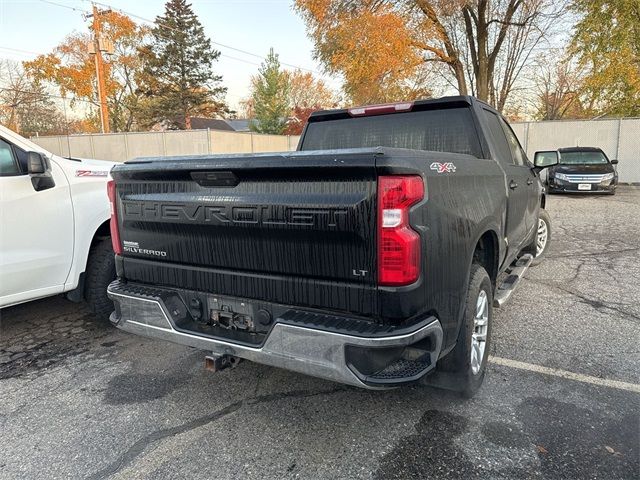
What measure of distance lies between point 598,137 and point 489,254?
1938 centimetres

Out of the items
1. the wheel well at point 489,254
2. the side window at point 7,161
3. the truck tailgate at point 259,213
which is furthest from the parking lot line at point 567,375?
the side window at point 7,161

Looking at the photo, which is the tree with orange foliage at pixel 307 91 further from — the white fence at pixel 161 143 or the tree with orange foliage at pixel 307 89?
the white fence at pixel 161 143

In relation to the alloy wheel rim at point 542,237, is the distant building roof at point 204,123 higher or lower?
higher

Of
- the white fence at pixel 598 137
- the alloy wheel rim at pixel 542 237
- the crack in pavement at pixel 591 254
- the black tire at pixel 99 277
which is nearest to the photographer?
the black tire at pixel 99 277

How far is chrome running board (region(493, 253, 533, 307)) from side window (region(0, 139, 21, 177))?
13.1 feet

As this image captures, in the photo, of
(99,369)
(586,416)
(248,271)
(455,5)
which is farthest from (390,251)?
(455,5)

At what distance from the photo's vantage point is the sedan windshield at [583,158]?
1452 centimetres

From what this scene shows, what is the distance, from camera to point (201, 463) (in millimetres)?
2424

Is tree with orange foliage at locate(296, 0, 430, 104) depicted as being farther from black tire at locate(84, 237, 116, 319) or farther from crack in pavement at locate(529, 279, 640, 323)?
black tire at locate(84, 237, 116, 319)

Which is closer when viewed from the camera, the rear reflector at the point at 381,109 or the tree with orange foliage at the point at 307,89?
the rear reflector at the point at 381,109

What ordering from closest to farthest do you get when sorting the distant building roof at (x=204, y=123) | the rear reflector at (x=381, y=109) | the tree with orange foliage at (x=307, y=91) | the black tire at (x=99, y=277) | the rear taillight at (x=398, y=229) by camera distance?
the rear taillight at (x=398, y=229) → the rear reflector at (x=381, y=109) → the black tire at (x=99, y=277) → the distant building roof at (x=204, y=123) → the tree with orange foliage at (x=307, y=91)

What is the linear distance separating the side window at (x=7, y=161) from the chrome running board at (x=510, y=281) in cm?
398

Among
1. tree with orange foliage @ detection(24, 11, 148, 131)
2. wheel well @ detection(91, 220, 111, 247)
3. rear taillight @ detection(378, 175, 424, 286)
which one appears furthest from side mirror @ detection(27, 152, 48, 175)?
tree with orange foliage @ detection(24, 11, 148, 131)

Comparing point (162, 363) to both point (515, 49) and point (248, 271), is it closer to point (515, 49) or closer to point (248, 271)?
point (248, 271)
